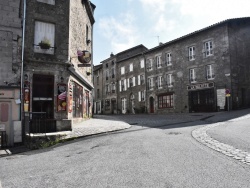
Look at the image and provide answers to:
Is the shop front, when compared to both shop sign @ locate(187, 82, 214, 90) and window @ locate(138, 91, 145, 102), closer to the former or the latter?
shop sign @ locate(187, 82, 214, 90)

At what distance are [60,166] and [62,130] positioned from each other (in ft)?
18.4

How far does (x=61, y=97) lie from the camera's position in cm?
1161

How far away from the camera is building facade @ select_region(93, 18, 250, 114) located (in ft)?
71.6

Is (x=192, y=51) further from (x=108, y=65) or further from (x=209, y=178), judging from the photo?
(x=209, y=178)

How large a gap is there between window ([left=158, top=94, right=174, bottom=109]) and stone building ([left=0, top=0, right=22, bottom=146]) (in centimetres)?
1986

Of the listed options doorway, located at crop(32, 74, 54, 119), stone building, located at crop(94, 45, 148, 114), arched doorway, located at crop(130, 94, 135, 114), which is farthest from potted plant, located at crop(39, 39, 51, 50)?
arched doorway, located at crop(130, 94, 135, 114)

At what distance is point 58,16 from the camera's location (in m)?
12.3

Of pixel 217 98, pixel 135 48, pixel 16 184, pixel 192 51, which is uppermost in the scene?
pixel 135 48

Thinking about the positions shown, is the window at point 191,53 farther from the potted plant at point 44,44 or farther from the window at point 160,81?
the potted plant at point 44,44

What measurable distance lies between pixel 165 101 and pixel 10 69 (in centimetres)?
2065

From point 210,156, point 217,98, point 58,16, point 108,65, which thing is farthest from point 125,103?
point 210,156

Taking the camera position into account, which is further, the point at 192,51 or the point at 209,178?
the point at 192,51

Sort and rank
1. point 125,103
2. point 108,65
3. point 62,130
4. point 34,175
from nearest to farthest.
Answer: point 34,175 → point 62,130 → point 125,103 → point 108,65

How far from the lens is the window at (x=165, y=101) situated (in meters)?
27.2
